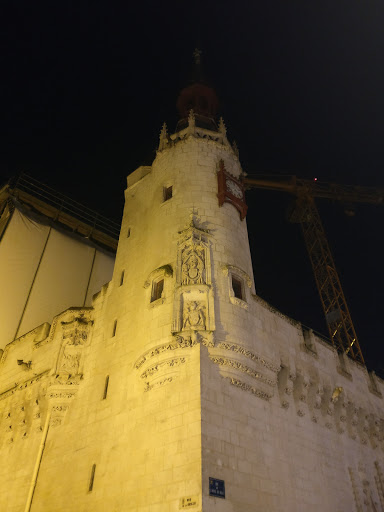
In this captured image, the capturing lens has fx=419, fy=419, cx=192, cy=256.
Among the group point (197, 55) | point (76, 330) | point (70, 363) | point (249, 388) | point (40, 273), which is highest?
point (197, 55)

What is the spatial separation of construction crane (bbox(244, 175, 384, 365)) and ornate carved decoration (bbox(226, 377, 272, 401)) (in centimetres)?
2724

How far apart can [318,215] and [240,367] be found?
108ft

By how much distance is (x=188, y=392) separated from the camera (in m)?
13.2

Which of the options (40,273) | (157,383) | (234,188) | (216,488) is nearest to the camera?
(216,488)

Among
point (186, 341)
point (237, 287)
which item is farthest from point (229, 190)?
point (186, 341)

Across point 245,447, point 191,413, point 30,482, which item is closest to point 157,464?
point 191,413

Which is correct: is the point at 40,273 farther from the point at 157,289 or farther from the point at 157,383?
the point at 157,383

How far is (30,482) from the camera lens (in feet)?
53.0

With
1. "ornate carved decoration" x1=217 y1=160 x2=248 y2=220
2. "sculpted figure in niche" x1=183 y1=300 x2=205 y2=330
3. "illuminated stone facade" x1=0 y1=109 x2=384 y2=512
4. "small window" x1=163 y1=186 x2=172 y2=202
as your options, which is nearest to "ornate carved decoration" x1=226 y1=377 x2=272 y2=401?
"illuminated stone facade" x1=0 y1=109 x2=384 y2=512

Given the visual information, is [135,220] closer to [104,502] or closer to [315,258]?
[104,502]

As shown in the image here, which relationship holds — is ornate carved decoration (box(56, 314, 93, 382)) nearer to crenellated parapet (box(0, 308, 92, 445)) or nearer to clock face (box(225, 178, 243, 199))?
crenellated parapet (box(0, 308, 92, 445))

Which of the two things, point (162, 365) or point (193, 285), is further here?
point (193, 285)

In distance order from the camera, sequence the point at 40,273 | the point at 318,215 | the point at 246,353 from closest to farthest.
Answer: the point at 246,353 → the point at 40,273 → the point at 318,215

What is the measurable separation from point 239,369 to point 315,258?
32166 mm
